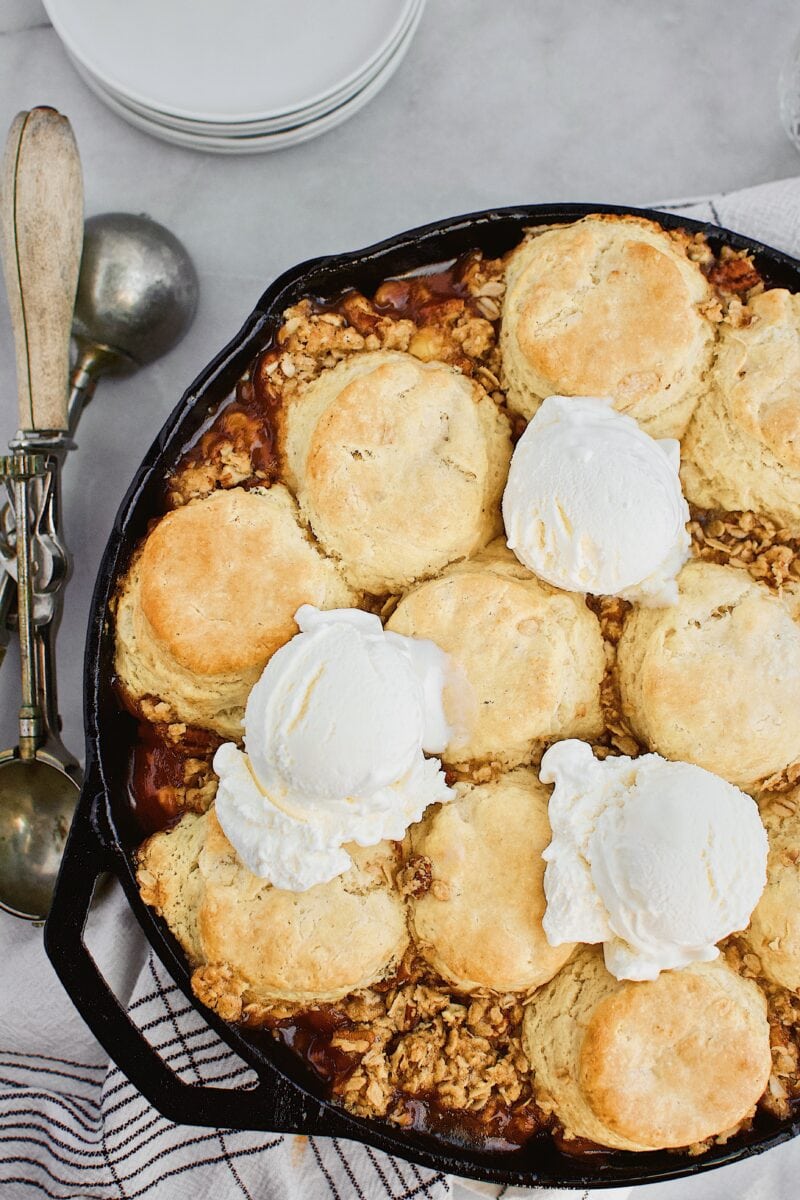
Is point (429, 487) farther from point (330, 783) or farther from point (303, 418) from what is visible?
point (330, 783)

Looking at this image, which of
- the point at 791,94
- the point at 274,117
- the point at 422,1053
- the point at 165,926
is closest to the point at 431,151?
the point at 274,117

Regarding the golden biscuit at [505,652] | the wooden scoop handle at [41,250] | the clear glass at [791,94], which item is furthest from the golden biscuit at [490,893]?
the clear glass at [791,94]

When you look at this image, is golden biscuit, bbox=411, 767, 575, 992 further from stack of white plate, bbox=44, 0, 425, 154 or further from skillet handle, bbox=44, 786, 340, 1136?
stack of white plate, bbox=44, 0, 425, 154

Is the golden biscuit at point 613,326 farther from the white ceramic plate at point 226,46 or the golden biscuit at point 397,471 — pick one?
the white ceramic plate at point 226,46

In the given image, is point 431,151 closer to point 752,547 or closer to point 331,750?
point 752,547

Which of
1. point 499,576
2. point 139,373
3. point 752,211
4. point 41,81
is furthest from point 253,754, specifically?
point 41,81

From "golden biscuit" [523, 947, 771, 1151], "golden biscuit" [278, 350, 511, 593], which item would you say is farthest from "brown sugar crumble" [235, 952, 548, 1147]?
"golden biscuit" [278, 350, 511, 593]

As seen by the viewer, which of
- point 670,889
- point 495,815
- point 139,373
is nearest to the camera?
point 670,889
